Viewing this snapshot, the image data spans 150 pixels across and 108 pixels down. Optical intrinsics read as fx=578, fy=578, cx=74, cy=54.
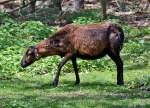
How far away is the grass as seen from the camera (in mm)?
11719

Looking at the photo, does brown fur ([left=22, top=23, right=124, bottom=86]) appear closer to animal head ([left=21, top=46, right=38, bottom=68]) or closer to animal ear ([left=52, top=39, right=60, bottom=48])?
animal ear ([left=52, top=39, right=60, bottom=48])

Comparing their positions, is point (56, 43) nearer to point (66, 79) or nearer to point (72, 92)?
point (66, 79)

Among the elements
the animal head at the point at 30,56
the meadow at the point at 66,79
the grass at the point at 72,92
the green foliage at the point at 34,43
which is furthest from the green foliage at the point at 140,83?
the green foliage at the point at 34,43

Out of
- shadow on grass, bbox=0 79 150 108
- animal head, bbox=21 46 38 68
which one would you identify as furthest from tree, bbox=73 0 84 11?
animal head, bbox=21 46 38 68

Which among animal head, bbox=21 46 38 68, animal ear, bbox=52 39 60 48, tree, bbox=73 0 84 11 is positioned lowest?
tree, bbox=73 0 84 11

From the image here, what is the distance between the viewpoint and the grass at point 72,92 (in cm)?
1172

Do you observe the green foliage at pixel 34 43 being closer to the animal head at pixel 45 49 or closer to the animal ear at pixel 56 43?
the animal head at pixel 45 49

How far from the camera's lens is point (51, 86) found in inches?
587

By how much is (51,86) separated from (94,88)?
123 centimetres

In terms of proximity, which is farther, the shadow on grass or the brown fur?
the brown fur

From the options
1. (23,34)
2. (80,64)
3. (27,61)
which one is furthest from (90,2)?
(27,61)

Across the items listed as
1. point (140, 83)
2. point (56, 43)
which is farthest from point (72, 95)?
point (56, 43)

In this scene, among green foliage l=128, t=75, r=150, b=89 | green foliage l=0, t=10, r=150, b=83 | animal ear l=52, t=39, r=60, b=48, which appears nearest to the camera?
green foliage l=128, t=75, r=150, b=89

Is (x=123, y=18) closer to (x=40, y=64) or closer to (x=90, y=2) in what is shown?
(x=90, y=2)
